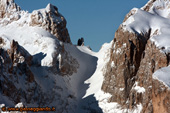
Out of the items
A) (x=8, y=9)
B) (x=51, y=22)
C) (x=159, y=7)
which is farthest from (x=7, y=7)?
(x=159, y=7)

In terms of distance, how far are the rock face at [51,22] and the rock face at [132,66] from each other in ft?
89.9

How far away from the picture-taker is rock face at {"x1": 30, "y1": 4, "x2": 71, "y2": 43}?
6048 inches

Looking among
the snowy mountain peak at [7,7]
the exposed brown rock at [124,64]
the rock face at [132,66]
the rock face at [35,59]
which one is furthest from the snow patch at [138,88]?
the snowy mountain peak at [7,7]

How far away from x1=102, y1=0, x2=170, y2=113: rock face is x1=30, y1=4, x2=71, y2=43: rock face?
27393mm

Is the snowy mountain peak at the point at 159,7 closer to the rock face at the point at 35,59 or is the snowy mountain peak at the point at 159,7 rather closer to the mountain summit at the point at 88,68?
the mountain summit at the point at 88,68

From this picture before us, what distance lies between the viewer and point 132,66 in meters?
124

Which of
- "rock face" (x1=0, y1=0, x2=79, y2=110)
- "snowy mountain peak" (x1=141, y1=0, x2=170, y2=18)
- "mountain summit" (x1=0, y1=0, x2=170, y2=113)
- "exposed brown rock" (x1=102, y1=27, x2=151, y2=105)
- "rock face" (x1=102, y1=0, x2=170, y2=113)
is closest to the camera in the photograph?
"rock face" (x1=102, y1=0, x2=170, y2=113)

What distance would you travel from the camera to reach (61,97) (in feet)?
419

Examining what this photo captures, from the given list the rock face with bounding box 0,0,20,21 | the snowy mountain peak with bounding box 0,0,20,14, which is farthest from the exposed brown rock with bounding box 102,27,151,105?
the snowy mountain peak with bounding box 0,0,20,14

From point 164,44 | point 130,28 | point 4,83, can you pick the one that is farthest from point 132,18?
point 4,83

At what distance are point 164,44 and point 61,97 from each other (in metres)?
27.7

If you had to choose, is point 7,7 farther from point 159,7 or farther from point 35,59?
point 159,7

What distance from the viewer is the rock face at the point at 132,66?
115 metres

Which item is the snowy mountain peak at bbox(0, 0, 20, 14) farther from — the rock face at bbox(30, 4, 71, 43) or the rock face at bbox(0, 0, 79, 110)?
the rock face at bbox(30, 4, 71, 43)
